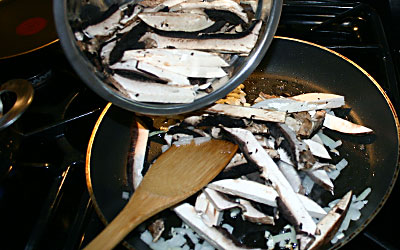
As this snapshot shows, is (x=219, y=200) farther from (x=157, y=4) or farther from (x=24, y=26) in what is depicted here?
(x=24, y=26)

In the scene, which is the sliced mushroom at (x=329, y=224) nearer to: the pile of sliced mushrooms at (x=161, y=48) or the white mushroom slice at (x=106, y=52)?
the pile of sliced mushrooms at (x=161, y=48)

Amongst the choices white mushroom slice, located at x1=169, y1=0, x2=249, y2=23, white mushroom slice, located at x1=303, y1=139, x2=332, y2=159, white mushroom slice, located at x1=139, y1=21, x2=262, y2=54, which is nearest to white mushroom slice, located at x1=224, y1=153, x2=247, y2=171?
white mushroom slice, located at x1=303, y1=139, x2=332, y2=159

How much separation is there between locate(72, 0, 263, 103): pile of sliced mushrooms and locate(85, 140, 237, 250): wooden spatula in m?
0.18

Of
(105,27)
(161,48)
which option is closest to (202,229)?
(161,48)

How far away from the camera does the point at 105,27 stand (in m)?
1.17

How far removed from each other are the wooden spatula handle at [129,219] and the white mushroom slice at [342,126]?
0.67m

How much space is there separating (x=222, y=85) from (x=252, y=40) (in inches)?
7.3

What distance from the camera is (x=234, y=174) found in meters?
1.20

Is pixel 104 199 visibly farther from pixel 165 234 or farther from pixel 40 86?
pixel 40 86

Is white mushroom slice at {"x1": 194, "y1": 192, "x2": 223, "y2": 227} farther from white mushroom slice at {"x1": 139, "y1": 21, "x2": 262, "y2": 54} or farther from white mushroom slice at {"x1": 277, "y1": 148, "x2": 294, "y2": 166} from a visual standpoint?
white mushroom slice at {"x1": 139, "y1": 21, "x2": 262, "y2": 54}

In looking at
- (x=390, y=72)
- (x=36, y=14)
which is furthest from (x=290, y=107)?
(x=36, y=14)

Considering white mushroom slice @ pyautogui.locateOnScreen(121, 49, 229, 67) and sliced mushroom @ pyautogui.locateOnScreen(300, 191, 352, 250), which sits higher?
white mushroom slice @ pyautogui.locateOnScreen(121, 49, 229, 67)

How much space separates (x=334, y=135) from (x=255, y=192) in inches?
17.7

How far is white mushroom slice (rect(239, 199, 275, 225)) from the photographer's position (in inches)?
44.1
